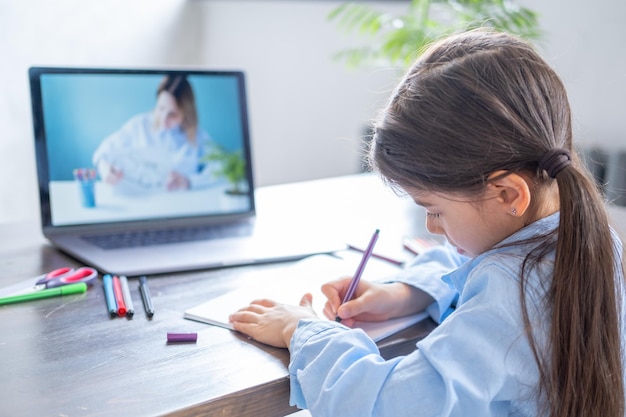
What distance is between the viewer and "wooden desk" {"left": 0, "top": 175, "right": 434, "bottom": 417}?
61cm

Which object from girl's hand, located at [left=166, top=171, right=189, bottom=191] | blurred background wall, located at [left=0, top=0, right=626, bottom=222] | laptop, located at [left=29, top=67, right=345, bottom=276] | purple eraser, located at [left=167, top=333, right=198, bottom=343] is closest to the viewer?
purple eraser, located at [left=167, top=333, right=198, bottom=343]

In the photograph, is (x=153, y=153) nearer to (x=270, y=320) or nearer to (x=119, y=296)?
(x=119, y=296)

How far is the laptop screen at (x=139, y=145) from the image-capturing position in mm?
1071

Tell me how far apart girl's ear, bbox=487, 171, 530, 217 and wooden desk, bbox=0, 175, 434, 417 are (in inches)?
7.8

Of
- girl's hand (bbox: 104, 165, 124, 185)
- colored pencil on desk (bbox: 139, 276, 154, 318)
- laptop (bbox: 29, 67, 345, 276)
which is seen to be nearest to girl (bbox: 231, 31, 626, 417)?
colored pencil on desk (bbox: 139, 276, 154, 318)

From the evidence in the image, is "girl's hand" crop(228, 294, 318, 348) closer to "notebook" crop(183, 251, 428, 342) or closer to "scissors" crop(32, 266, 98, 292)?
"notebook" crop(183, 251, 428, 342)

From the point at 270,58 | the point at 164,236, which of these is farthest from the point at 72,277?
the point at 270,58

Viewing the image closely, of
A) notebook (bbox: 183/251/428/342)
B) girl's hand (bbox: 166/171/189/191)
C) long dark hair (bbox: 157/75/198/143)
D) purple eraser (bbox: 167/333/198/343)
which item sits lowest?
purple eraser (bbox: 167/333/198/343)

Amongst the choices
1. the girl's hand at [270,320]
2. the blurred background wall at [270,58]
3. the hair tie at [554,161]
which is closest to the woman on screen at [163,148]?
the girl's hand at [270,320]

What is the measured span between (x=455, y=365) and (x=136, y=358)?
31 cm

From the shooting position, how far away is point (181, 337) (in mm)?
737

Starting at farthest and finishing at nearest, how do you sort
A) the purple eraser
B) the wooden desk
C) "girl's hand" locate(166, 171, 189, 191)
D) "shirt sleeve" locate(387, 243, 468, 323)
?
"girl's hand" locate(166, 171, 189, 191), "shirt sleeve" locate(387, 243, 468, 323), the purple eraser, the wooden desk

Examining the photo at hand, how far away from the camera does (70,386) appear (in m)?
0.62

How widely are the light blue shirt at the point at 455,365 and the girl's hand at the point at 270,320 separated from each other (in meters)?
0.04
